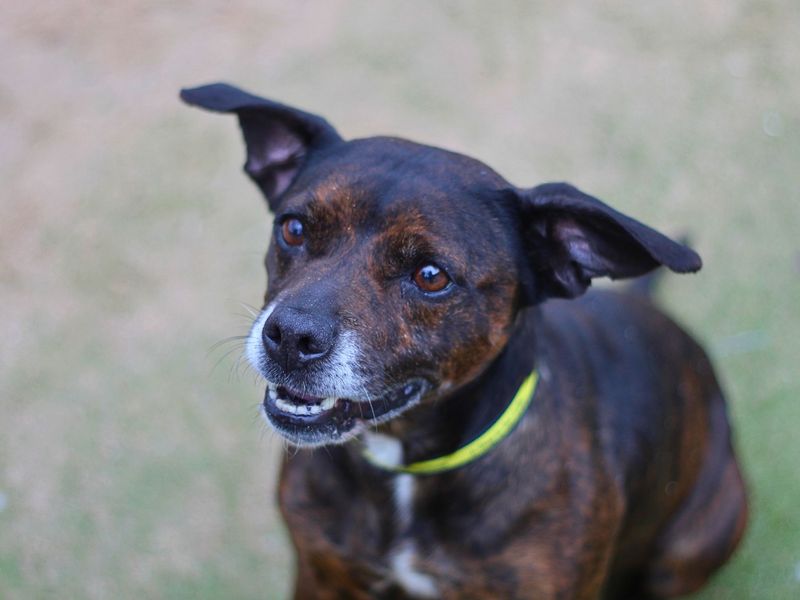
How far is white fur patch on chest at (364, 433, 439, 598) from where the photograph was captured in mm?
3277

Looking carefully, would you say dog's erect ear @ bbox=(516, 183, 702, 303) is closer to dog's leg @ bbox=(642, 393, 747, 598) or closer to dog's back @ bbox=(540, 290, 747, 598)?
dog's back @ bbox=(540, 290, 747, 598)

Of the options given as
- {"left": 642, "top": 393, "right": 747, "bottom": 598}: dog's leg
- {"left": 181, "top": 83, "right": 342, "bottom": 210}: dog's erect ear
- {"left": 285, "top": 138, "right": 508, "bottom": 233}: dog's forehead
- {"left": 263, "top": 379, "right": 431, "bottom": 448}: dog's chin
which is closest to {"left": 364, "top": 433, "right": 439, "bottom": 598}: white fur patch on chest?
{"left": 263, "top": 379, "right": 431, "bottom": 448}: dog's chin

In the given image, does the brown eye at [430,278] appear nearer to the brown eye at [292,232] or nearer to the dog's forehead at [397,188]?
the dog's forehead at [397,188]

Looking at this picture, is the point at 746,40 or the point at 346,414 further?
the point at 746,40

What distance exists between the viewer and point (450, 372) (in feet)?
9.73

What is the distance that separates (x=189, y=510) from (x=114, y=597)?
50cm

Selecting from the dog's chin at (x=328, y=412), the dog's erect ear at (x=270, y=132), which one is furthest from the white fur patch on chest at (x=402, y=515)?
the dog's erect ear at (x=270, y=132)

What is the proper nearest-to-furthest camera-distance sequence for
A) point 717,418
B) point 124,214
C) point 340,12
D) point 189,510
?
point 717,418
point 189,510
point 124,214
point 340,12

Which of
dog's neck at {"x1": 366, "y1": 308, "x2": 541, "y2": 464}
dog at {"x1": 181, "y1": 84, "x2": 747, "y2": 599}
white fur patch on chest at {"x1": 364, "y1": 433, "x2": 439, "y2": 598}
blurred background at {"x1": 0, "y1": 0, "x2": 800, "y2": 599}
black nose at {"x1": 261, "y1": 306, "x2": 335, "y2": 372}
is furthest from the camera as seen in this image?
blurred background at {"x1": 0, "y1": 0, "x2": 800, "y2": 599}

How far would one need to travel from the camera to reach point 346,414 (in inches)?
118

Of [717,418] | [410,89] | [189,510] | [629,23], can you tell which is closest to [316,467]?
[189,510]

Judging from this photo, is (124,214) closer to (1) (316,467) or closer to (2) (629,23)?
(1) (316,467)

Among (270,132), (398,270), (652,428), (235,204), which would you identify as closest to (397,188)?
(398,270)

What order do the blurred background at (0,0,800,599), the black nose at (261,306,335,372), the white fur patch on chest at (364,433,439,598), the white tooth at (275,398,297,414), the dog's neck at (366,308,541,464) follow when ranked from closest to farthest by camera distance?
the black nose at (261,306,335,372) < the white tooth at (275,398,297,414) < the dog's neck at (366,308,541,464) < the white fur patch on chest at (364,433,439,598) < the blurred background at (0,0,800,599)
